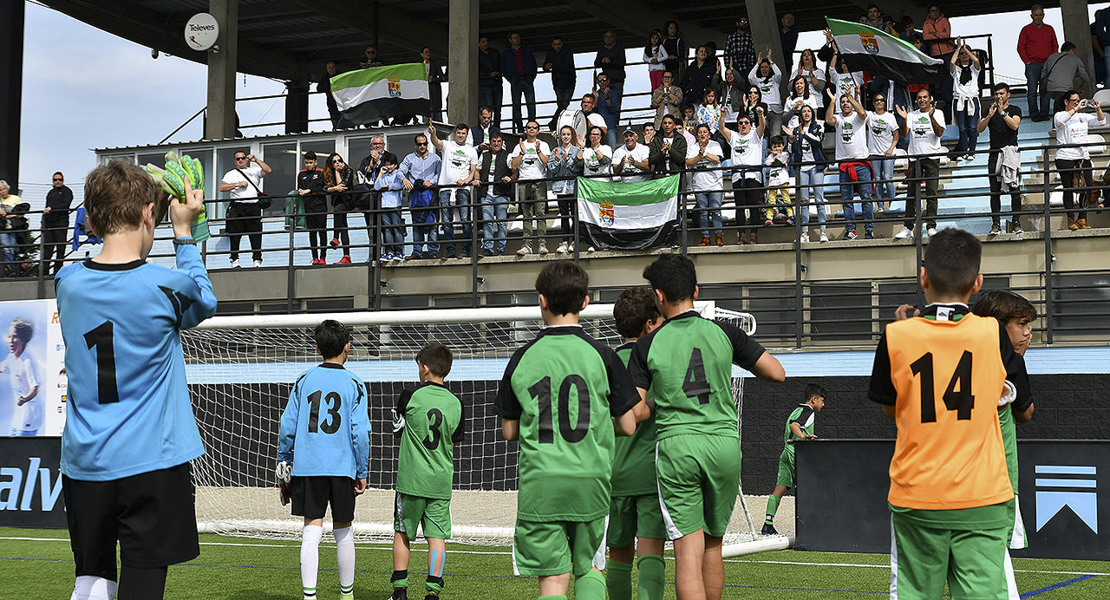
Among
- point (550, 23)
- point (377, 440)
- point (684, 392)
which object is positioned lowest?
point (377, 440)

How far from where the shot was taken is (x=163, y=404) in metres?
4.09

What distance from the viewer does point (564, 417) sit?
5.26 m

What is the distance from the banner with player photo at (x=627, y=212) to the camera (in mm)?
15891

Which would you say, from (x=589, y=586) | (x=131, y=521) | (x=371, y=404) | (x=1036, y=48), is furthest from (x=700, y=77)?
(x=131, y=521)

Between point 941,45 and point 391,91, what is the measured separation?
10.5m

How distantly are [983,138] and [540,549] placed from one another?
1613cm

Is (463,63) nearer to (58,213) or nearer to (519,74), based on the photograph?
(519,74)

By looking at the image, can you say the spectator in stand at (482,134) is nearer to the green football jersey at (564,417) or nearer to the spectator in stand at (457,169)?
the spectator in stand at (457,169)

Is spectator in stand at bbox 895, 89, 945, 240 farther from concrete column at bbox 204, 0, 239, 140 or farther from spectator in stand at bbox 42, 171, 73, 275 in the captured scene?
concrete column at bbox 204, 0, 239, 140

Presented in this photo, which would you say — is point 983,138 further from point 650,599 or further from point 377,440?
point 650,599

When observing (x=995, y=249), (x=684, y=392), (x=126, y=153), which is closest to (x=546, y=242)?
(x=995, y=249)

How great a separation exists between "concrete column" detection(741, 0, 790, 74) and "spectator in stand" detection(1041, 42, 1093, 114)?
463cm

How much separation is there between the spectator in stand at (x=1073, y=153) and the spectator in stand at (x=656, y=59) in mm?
7487

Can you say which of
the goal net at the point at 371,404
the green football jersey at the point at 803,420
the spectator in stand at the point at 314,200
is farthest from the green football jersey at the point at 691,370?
the spectator in stand at the point at 314,200
